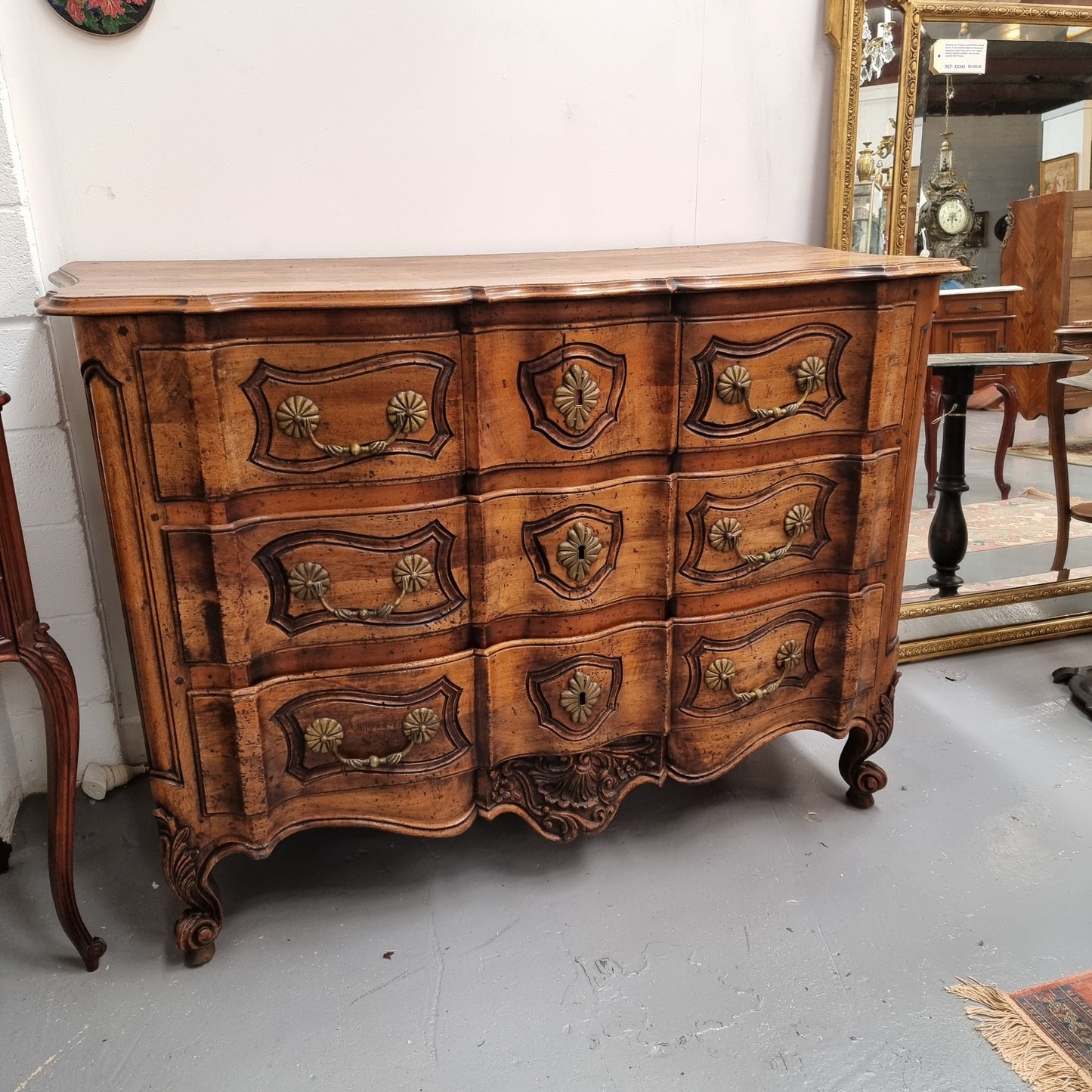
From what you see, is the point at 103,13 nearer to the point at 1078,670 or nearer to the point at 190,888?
the point at 190,888

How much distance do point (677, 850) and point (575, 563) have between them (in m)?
0.72

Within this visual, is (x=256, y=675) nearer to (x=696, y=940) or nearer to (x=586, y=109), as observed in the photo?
(x=696, y=940)

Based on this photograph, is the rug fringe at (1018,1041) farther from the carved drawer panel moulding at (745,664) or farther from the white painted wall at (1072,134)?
the white painted wall at (1072,134)

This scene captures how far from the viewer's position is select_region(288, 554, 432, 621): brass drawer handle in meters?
1.45

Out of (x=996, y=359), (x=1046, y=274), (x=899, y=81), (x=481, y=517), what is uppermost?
(x=899, y=81)

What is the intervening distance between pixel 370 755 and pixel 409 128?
4.31 ft

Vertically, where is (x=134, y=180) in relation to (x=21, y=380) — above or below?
above

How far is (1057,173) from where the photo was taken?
7.91 feet

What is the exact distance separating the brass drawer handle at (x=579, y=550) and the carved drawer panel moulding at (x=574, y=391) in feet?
0.47

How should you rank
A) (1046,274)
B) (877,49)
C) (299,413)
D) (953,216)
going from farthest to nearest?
(1046,274)
(953,216)
(877,49)
(299,413)

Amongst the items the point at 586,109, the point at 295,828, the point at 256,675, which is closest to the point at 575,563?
the point at 256,675

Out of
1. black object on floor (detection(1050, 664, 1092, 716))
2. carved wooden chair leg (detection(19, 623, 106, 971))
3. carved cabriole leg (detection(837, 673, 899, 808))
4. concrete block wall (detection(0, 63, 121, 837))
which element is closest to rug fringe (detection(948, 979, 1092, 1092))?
carved cabriole leg (detection(837, 673, 899, 808))

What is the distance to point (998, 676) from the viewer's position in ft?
8.32

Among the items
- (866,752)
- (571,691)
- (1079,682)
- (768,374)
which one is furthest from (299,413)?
(1079,682)
